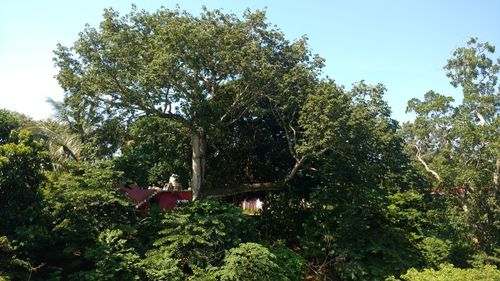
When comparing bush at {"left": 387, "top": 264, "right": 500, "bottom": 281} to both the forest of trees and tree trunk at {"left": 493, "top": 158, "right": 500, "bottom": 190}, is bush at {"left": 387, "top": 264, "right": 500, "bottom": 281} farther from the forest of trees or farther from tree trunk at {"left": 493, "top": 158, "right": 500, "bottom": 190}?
tree trunk at {"left": 493, "top": 158, "right": 500, "bottom": 190}

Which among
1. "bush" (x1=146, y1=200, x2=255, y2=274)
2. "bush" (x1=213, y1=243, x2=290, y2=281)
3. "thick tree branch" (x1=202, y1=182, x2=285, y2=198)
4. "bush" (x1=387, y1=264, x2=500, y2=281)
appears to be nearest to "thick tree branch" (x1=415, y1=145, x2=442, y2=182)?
"thick tree branch" (x1=202, y1=182, x2=285, y2=198)

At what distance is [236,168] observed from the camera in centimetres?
1750

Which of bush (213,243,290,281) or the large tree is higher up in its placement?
the large tree

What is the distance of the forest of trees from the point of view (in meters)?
10.8

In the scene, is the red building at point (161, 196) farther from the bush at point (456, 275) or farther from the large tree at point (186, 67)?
the bush at point (456, 275)

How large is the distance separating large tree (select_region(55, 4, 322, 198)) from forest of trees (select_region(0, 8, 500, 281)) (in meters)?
0.05

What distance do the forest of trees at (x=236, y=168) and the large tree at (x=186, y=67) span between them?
49 millimetres

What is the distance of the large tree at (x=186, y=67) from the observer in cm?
1270

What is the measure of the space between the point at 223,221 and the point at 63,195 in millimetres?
4192

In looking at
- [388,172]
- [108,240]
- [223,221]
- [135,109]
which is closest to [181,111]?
[135,109]

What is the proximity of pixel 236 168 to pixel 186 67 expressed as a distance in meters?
5.75

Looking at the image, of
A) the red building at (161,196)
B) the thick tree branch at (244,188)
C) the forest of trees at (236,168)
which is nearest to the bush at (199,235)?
the forest of trees at (236,168)

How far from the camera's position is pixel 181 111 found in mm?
14109

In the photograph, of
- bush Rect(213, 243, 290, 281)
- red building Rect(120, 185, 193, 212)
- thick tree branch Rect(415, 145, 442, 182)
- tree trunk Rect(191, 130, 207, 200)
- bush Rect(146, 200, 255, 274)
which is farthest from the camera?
red building Rect(120, 185, 193, 212)
